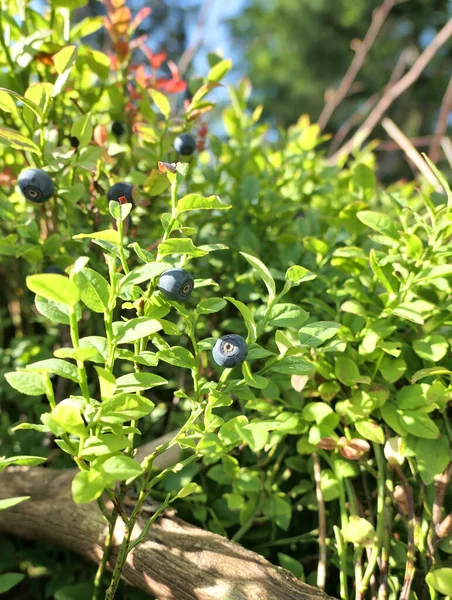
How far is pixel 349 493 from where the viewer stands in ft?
2.26

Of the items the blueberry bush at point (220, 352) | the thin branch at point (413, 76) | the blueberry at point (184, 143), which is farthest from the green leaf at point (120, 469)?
the thin branch at point (413, 76)

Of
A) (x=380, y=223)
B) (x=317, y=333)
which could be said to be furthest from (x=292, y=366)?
(x=380, y=223)

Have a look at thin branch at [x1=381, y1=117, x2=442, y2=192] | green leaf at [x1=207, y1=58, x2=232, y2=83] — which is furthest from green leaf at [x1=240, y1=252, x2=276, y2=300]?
thin branch at [x1=381, y1=117, x2=442, y2=192]

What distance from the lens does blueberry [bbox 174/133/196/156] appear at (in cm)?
83

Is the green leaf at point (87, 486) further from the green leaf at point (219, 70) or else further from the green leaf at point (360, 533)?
the green leaf at point (219, 70)

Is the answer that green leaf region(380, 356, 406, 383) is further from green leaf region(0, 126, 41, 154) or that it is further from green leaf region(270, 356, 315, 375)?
green leaf region(0, 126, 41, 154)

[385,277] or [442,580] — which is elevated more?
[385,277]

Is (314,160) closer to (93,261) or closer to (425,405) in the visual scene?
(93,261)

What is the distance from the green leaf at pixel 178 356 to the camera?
1.73 ft

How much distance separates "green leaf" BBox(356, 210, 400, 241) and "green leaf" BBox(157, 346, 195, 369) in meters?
0.31

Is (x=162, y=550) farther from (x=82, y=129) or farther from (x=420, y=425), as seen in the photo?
(x=82, y=129)

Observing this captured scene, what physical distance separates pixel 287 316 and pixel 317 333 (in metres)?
0.04

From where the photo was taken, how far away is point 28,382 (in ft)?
1.61

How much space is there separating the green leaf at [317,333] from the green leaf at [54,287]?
0.25m
